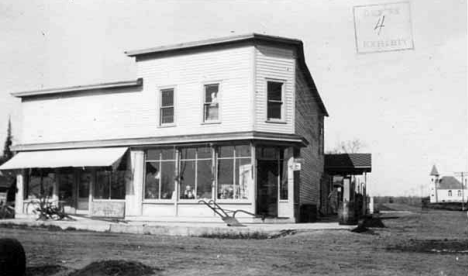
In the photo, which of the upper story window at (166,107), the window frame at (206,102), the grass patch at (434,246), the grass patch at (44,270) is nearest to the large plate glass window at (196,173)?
the window frame at (206,102)

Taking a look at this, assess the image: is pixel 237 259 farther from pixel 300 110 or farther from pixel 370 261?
pixel 300 110

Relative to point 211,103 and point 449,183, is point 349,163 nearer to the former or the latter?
point 211,103

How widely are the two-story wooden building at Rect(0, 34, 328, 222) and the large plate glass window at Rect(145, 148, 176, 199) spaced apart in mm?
45

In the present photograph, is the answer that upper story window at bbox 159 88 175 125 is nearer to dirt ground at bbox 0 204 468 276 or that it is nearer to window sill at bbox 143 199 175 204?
window sill at bbox 143 199 175 204

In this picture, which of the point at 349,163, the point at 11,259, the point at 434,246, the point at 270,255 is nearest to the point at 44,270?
the point at 11,259

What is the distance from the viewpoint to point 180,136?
953 inches

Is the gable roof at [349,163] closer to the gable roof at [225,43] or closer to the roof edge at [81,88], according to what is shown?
the gable roof at [225,43]

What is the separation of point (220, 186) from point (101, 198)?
6.48m

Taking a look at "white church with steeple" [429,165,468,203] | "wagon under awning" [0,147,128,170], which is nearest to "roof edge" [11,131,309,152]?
"wagon under awning" [0,147,128,170]

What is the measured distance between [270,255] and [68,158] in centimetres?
1564

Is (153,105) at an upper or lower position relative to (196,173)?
upper

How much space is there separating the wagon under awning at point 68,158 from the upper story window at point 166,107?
229cm

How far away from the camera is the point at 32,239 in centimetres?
1856

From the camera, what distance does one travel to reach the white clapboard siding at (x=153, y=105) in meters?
23.4
